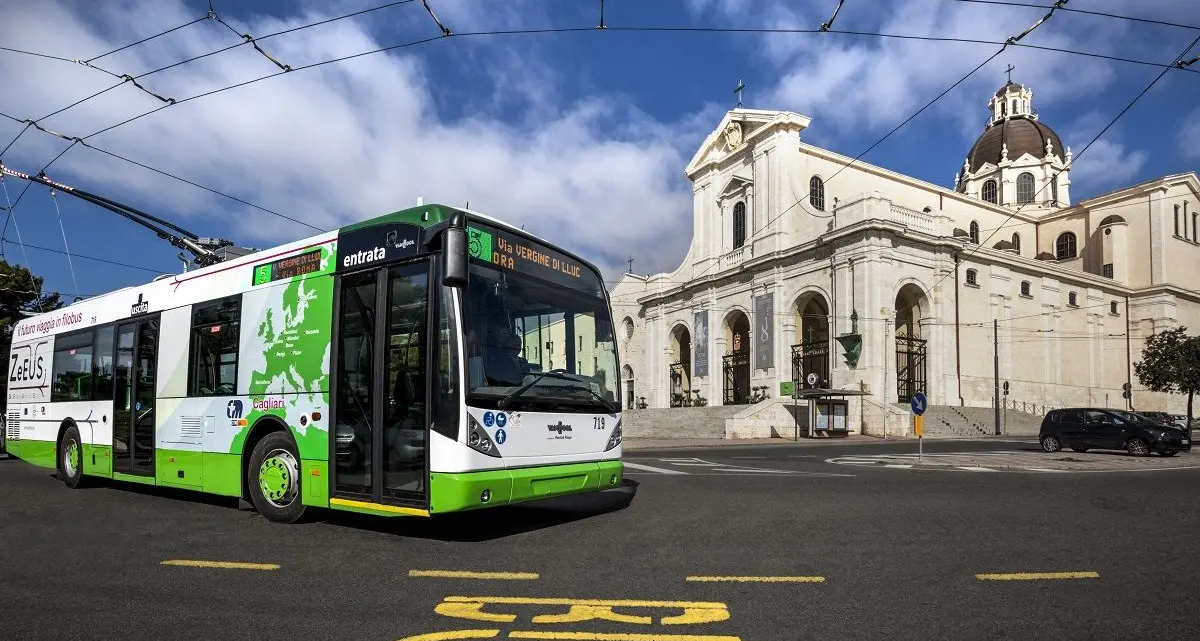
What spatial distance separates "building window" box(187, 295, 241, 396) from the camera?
867 cm

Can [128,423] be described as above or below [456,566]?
above

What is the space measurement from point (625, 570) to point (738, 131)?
1860 inches

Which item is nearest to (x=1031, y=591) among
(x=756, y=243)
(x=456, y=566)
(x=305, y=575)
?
(x=456, y=566)

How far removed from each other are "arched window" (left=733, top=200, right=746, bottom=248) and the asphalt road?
41.3 metres

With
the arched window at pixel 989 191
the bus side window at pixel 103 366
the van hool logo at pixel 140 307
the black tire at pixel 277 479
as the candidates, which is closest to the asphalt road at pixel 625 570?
the black tire at pixel 277 479

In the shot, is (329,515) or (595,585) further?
(329,515)

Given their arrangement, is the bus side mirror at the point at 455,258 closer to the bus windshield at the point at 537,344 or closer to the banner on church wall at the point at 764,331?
the bus windshield at the point at 537,344

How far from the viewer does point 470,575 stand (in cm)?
565

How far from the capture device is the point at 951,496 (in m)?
10.2

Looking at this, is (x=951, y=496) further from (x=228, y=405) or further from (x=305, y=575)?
(x=228, y=405)

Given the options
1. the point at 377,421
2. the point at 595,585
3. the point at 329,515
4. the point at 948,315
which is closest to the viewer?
the point at 595,585

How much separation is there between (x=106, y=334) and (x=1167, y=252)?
199 ft

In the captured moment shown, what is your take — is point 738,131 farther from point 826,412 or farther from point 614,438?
point 614,438

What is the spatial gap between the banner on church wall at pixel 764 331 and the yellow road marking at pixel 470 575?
4023 centimetres
